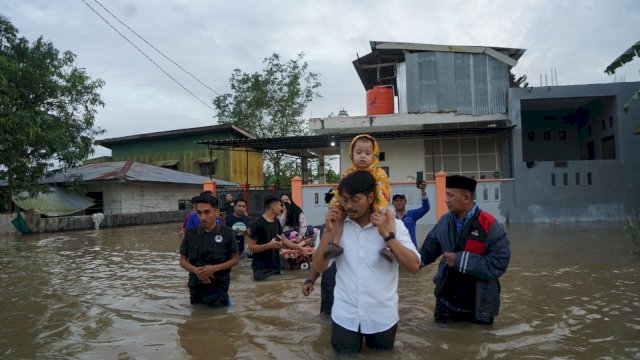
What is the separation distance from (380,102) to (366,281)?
18.1m

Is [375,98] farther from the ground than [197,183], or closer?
farther from the ground

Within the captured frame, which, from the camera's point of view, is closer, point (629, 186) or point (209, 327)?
point (209, 327)

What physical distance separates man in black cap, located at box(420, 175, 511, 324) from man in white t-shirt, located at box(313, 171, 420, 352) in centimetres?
101

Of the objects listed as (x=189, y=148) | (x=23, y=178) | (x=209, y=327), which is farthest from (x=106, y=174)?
(x=209, y=327)

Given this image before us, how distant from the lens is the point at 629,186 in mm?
17203

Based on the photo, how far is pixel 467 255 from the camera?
3.89m

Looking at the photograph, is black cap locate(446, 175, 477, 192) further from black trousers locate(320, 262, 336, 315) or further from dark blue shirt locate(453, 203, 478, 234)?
black trousers locate(320, 262, 336, 315)

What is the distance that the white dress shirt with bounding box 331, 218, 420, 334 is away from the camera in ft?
10.3

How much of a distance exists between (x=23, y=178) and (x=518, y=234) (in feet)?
67.2

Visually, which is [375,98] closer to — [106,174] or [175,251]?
[175,251]

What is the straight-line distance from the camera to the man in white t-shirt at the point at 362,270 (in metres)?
3.07

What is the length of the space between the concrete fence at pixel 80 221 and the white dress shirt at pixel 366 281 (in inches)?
844

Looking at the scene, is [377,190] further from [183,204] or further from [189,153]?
[189,153]

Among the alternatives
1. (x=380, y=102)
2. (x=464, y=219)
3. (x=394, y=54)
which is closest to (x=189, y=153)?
(x=380, y=102)
